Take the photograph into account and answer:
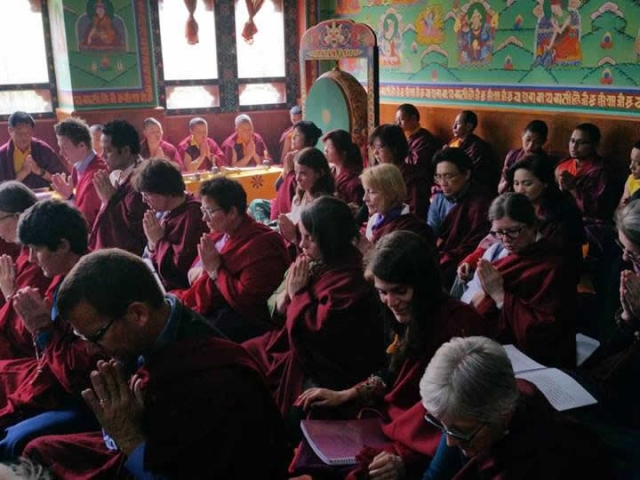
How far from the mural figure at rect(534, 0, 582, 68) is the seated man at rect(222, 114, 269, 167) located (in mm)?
3744

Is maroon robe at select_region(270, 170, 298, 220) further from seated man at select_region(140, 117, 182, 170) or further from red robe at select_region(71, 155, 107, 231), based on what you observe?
seated man at select_region(140, 117, 182, 170)

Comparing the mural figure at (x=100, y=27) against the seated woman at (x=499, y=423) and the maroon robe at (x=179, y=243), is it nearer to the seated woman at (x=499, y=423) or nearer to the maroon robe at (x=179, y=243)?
the maroon robe at (x=179, y=243)

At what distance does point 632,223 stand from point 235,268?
6.55ft

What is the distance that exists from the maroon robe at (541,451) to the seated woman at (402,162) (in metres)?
3.64

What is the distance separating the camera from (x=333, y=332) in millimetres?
2738

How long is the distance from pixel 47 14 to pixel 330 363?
7.78 meters

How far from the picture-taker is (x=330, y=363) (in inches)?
109

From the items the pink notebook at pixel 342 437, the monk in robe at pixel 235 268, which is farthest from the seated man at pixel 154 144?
the pink notebook at pixel 342 437

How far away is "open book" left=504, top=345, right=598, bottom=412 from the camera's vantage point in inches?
80.7

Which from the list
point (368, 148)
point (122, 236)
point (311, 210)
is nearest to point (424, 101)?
point (368, 148)

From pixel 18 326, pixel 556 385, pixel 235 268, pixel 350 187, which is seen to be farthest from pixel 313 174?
pixel 556 385

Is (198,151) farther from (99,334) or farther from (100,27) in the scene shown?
(99,334)

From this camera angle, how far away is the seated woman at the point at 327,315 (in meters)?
2.75

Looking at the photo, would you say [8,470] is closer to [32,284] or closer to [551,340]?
[32,284]
